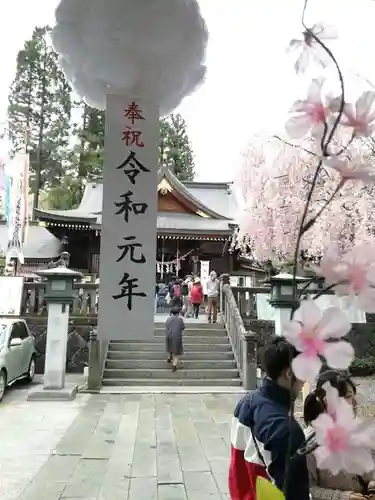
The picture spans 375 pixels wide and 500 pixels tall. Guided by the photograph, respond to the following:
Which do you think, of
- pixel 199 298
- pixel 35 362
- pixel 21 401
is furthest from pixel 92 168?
pixel 21 401

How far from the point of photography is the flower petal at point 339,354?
3.61ft

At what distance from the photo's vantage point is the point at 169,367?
10711 mm

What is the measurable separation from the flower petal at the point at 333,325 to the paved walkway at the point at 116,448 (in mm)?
3522

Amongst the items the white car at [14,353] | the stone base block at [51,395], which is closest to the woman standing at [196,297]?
the white car at [14,353]

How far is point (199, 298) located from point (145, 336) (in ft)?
43.1

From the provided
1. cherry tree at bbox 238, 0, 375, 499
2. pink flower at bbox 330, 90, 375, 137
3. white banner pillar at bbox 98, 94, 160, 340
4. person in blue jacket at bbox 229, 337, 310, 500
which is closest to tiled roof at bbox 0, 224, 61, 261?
white banner pillar at bbox 98, 94, 160, 340

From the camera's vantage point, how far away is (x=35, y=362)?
12.0m

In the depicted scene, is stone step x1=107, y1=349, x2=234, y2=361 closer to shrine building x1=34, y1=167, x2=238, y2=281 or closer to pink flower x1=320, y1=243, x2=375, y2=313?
shrine building x1=34, y1=167, x2=238, y2=281

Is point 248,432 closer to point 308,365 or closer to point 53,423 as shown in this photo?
point 308,365

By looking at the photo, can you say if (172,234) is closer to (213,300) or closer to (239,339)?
(213,300)

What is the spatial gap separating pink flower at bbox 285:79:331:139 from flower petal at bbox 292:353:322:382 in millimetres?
626

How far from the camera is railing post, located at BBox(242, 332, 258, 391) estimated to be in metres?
9.80

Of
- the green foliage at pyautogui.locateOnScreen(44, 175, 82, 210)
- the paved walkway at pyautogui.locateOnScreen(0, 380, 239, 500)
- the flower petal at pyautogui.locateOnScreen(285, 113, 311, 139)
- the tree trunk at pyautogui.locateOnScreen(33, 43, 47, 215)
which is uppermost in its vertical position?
the tree trunk at pyautogui.locateOnScreen(33, 43, 47, 215)

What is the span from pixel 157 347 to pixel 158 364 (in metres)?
0.77
